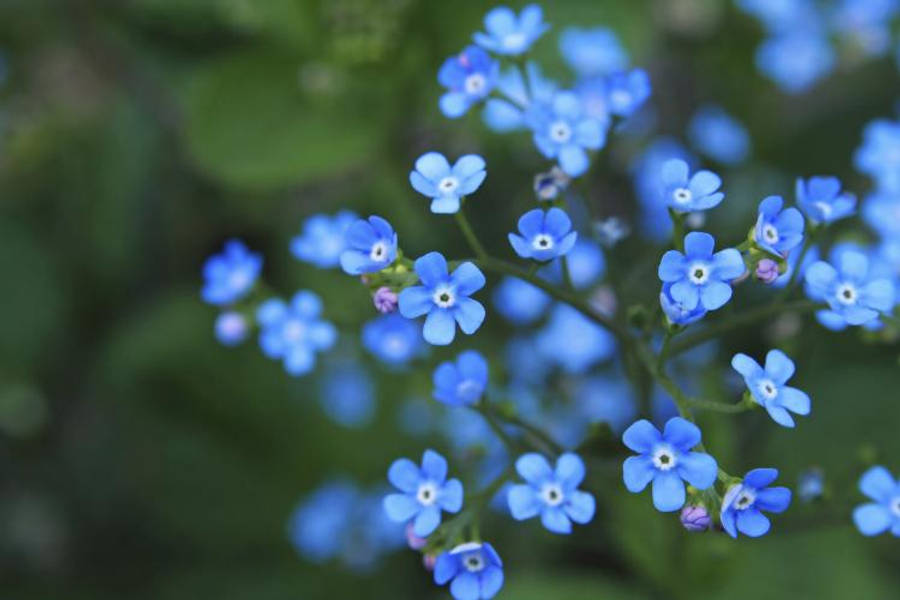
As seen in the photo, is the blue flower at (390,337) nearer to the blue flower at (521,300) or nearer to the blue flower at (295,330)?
the blue flower at (295,330)

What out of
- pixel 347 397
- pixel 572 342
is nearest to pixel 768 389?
pixel 572 342

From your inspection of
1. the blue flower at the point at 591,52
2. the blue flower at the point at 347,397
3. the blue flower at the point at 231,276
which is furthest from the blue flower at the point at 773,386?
the blue flower at the point at 347,397

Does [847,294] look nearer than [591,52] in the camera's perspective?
Yes

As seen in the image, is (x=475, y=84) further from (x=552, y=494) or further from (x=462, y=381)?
(x=552, y=494)

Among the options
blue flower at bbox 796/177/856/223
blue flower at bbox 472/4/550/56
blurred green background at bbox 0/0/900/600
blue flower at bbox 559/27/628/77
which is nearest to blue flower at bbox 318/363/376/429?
blurred green background at bbox 0/0/900/600

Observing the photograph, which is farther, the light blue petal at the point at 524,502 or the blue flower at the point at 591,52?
the blue flower at the point at 591,52

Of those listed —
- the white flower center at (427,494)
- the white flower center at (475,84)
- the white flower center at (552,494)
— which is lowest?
the white flower center at (552,494)
